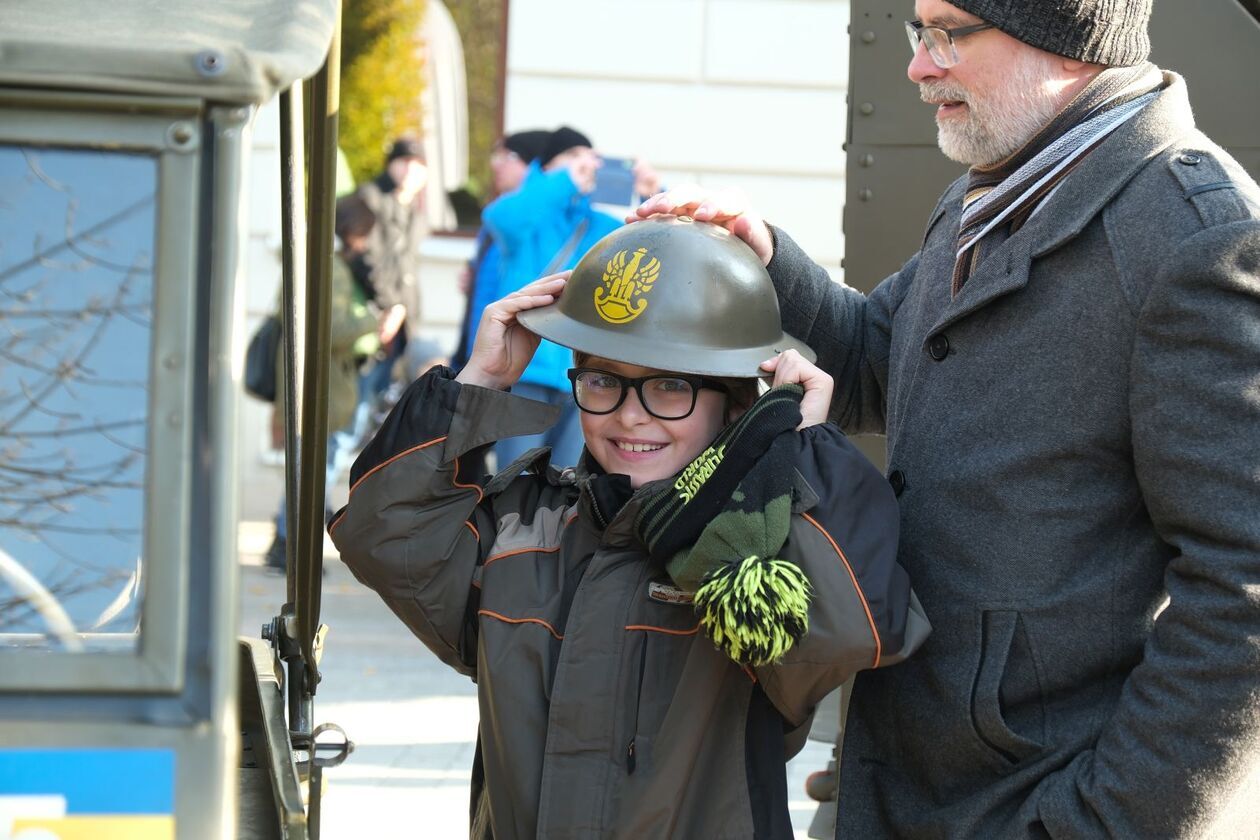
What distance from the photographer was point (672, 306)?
8.27ft

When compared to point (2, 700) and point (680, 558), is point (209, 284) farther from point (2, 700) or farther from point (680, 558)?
point (680, 558)

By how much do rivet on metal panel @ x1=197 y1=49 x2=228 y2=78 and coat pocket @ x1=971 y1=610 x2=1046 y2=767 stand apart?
127 cm

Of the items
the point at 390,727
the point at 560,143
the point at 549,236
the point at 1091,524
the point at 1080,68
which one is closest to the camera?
the point at 1091,524

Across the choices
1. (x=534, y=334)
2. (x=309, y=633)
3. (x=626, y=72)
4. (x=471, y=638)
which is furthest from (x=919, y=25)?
(x=626, y=72)

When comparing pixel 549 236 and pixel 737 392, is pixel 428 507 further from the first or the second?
pixel 549 236

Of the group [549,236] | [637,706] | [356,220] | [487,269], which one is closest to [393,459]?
[637,706]

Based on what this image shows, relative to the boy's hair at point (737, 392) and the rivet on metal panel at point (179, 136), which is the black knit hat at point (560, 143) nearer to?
the boy's hair at point (737, 392)

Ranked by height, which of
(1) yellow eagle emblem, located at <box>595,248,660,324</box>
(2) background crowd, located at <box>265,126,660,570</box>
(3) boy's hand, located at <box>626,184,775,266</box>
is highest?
(3) boy's hand, located at <box>626,184,775,266</box>

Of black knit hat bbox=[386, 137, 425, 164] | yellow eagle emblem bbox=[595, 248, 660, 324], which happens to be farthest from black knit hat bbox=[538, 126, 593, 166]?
yellow eagle emblem bbox=[595, 248, 660, 324]

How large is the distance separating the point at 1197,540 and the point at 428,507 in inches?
43.4

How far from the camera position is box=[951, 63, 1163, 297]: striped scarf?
234cm

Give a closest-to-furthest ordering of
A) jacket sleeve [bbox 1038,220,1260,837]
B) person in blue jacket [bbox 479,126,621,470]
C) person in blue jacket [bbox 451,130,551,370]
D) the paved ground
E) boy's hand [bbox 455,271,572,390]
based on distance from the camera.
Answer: jacket sleeve [bbox 1038,220,1260,837] → boy's hand [bbox 455,271,572,390] → the paved ground → person in blue jacket [bbox 479,126,621,470] → person in blue jacket [bbox 451,130,551,370]

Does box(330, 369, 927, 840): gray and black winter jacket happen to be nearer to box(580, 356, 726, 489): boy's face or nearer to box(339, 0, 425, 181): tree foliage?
box(580, 356, 726, 489): boy's face

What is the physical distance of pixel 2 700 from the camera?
1.61 metres
